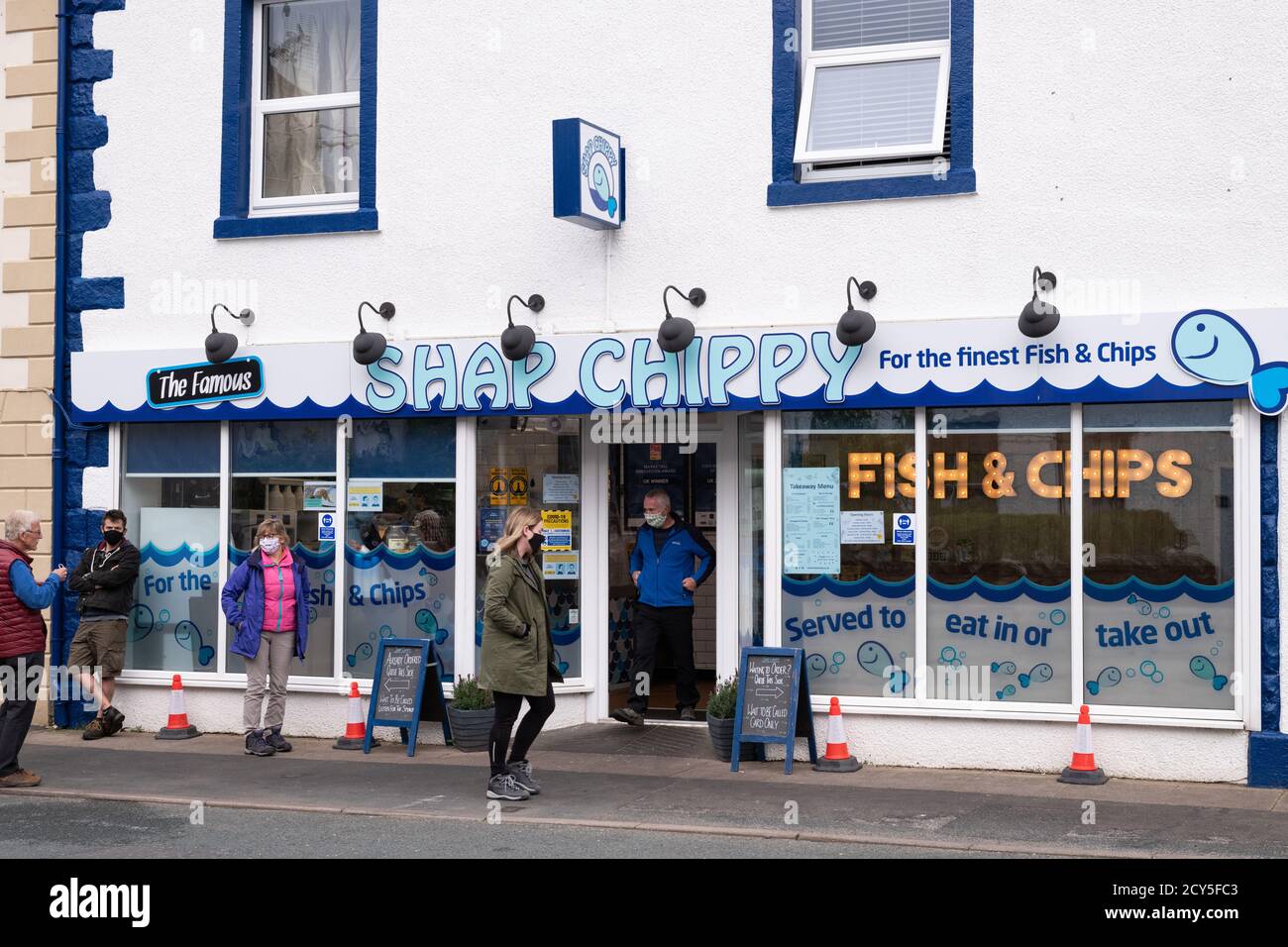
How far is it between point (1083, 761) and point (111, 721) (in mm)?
7943

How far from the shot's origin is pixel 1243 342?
9828mm

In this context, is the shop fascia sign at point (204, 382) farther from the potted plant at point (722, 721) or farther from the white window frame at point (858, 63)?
the white window frame at point (858, 63)

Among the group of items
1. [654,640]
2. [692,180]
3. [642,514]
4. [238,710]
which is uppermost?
[692,180]

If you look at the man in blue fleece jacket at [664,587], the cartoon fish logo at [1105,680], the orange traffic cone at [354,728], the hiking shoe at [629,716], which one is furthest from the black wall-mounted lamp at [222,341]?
the cartoon fish logo at [1105,680]

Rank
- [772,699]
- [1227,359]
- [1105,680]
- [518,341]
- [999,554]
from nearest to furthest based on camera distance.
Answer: [1227,359] → [1105,680] → [999,554] → [772,699] → [518,341]

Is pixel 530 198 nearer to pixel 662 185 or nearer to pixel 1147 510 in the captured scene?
pixel 662 185

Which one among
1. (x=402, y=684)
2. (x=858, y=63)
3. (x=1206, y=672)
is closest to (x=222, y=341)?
(x=402, y=684)

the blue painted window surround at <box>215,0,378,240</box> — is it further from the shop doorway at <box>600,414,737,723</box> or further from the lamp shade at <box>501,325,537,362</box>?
the shop doorway at <box>600,414,737,723</box>

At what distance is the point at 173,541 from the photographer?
13133 millimetres

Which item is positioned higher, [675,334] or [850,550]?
[675,334]

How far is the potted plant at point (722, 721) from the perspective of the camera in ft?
36.2

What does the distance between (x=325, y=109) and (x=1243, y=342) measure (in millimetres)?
7674

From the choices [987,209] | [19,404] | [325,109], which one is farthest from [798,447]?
[19,404]

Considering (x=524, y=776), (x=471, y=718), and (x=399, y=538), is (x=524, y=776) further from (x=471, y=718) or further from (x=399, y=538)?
(x=399, y=538)
